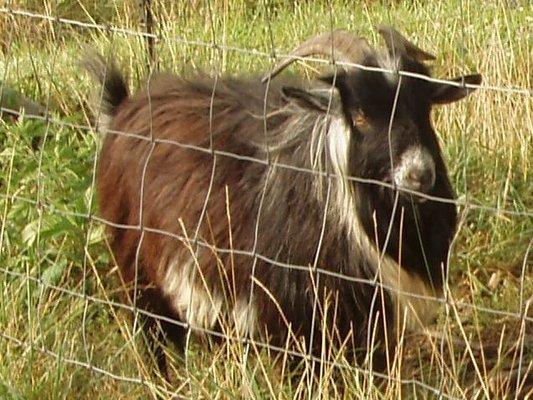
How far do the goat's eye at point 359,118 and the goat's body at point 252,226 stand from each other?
6 centimetres

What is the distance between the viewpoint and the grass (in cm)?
423

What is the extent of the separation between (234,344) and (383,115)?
88cm

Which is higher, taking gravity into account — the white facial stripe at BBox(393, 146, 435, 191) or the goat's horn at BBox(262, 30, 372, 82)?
the goat's horn at BBox(262, 30, 372, 82)

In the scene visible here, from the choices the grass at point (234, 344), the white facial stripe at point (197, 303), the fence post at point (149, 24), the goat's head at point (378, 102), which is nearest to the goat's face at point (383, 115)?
the goat's head at point (378, 102)

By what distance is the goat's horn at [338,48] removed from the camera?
4.09m

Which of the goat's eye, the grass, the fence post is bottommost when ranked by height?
the grass

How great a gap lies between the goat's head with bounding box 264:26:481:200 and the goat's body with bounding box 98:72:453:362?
0.27ft

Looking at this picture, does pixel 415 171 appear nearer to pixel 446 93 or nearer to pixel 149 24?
pixel 446 93

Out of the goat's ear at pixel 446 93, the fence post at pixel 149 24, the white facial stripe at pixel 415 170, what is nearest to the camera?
the white facial stripe at pixel 415 170

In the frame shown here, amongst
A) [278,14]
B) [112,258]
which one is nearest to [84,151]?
[112,258]

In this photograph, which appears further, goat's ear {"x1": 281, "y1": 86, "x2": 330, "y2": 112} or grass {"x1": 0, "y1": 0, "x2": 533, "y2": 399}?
grass {"x1": 0, "y1": 0, "x2": 533, "y2": 399}

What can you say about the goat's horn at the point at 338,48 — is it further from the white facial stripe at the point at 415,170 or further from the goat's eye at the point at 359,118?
the white facial stripe at the point at 415,170

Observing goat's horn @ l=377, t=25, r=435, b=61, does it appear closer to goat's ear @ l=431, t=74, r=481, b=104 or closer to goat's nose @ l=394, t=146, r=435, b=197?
goat's ear @ l=431, t=74, r=481, b=104

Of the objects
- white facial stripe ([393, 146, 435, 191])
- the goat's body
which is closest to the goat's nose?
white facial stripe ([393, 146, 435, 191])
